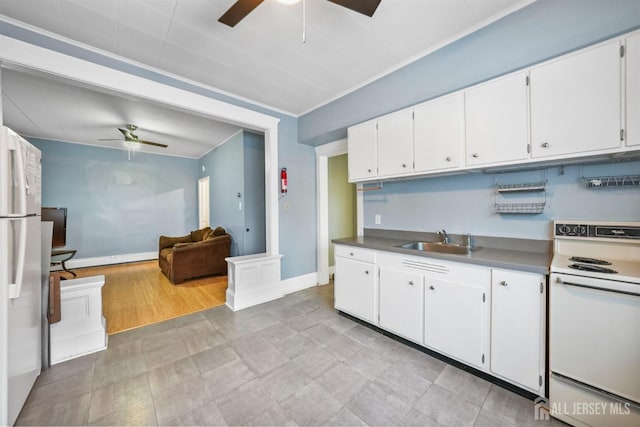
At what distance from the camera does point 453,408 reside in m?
1.55

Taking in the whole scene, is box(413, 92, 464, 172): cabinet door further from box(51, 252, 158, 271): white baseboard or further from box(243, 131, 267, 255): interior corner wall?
box(51, 252, 158, 271): white baseboard

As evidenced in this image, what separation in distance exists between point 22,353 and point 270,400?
5.33 ft

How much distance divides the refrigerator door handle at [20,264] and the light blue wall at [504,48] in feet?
9.57

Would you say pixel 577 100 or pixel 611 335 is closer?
pixel 611 335

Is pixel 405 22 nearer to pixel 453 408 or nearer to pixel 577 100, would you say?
pixel 577 100

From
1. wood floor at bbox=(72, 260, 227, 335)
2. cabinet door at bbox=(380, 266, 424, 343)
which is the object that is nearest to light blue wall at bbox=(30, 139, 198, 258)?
wood floor at bbox=(72, 260, 227, 335)

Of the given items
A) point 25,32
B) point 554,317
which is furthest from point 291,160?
point 554,317

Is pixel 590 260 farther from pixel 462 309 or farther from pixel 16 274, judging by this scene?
pixel 16 274

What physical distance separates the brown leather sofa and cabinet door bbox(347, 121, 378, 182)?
3005 mm

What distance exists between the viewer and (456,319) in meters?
1.88

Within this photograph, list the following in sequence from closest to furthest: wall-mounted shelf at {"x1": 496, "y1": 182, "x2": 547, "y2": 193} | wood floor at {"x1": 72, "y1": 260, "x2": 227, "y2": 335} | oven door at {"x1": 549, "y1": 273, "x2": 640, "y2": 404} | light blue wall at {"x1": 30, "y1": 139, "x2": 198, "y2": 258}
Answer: oven door at {"x1": 549, "y1": 273, "x2": 640, "y2": 404} → wall-mounted shelf at {"x1": 496, "y1": 182, "x2": 547, "y2": 193} → wood floor at {"x1": 72, "y1": 260, "x2": 227, "y2": 335} → light blue wall at {"x1": 30, "y1": 139, "x2": 198, "y2": 258}

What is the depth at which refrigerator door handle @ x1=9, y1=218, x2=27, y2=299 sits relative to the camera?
1.38m

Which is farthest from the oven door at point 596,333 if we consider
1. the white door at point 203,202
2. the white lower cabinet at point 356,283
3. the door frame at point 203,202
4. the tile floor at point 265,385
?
the white door at point 203,202

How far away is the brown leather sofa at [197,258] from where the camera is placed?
13.5 feet
